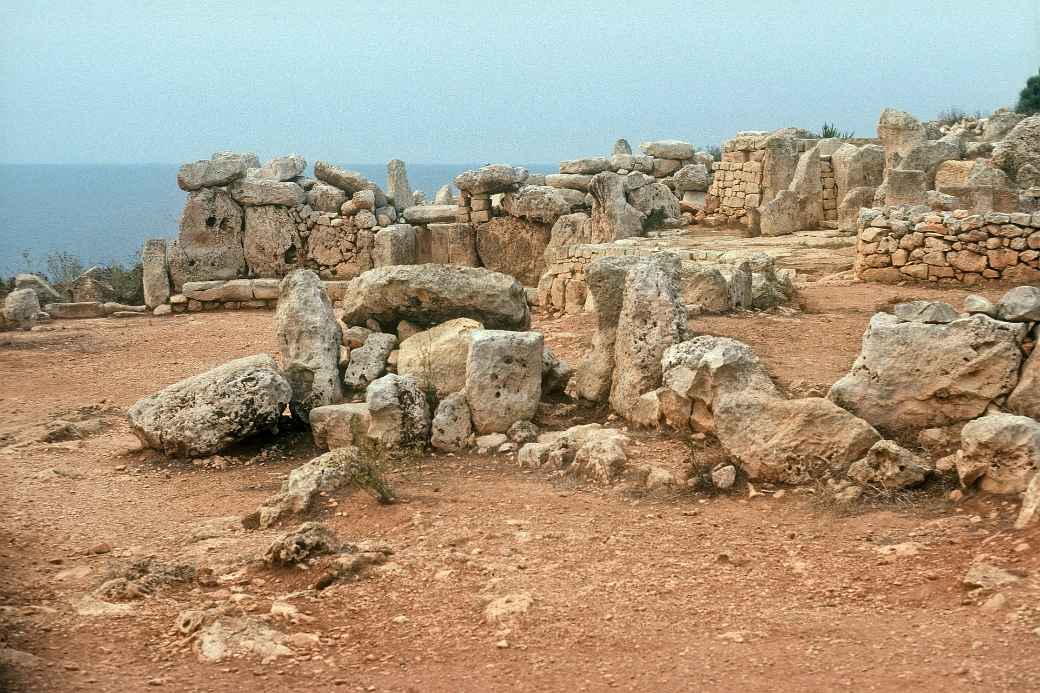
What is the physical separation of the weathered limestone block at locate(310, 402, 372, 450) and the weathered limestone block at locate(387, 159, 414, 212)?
11330 millimetres

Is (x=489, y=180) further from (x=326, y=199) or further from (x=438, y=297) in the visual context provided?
(x=438, y=297)

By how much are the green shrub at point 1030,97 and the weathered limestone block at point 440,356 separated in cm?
2316

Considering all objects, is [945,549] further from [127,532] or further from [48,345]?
[48,345]

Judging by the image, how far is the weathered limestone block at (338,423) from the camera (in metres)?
8.08

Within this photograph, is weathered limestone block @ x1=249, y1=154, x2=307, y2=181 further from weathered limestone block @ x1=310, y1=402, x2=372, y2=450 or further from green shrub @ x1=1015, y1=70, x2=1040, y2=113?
green shrub @ x1=1015, y1=70, x2=1040, y2=113

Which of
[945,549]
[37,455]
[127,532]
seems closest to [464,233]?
[37,455]

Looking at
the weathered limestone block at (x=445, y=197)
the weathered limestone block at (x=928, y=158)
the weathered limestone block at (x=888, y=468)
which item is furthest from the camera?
the weathered limestone block at (x=445, y=197)

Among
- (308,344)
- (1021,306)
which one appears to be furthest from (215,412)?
(1021,306)

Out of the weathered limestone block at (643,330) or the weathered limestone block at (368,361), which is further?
the weathered limestone block at (368,361)

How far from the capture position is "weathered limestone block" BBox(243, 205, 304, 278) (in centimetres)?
1780

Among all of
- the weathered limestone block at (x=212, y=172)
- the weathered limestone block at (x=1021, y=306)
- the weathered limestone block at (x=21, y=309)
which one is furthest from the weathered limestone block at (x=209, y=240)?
the weathered limestone block at (x=1021, y=306)

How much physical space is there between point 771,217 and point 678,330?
9.36 meters

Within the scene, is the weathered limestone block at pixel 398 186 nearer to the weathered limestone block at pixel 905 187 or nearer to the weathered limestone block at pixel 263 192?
the weathered limestone block at pixel 263 192

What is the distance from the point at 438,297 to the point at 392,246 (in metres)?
8.36
